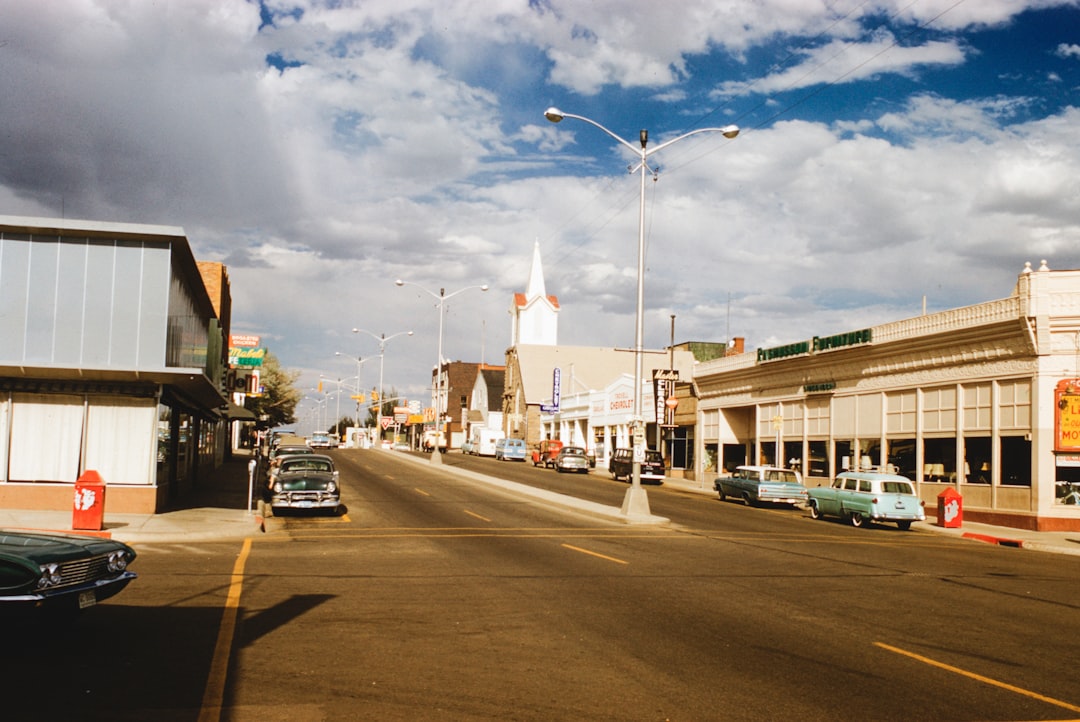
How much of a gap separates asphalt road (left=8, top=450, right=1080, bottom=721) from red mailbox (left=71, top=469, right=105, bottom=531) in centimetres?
216

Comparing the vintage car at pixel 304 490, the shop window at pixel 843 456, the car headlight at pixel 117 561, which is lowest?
the vintage car at pixel 304 490

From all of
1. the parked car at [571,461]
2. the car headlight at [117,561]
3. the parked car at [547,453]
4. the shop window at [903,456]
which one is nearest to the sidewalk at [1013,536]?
the shop window at [903,456]

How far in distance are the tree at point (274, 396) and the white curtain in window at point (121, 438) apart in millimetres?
55382

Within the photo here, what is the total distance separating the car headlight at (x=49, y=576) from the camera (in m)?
8.20

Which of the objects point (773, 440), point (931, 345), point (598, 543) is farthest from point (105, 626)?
point (773, 440)

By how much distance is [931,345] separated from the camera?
33438 millimetres

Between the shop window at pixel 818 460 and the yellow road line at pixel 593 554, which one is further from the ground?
the shop window at pixel 818 460

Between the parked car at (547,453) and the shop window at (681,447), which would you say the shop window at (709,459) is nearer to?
the shop window at (681,447)

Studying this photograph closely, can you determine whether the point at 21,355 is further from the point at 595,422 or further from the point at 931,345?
the point at 595,422

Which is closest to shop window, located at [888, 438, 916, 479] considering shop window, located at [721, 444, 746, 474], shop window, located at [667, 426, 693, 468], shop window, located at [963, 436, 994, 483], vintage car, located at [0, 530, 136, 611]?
shop window, located at [963, 436, 994, 483]

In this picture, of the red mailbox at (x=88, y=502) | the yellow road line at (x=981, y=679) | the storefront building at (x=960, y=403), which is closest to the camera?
the yellow road line at (x=981, y=679)

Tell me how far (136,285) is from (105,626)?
44.7 feet

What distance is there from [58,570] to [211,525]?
12985 mm

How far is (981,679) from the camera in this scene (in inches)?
329
